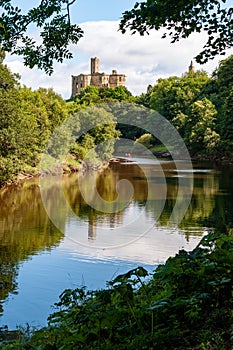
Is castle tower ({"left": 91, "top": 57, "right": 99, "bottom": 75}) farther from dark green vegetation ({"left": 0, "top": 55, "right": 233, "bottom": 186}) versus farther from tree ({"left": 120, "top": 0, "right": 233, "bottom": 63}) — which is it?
tree ({"left": 120, "top": 0, "right": 233, "bottom": 63})

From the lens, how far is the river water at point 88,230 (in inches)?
429

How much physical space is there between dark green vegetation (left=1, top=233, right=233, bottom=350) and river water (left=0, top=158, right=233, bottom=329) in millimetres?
3952

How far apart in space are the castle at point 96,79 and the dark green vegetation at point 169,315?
129 metres

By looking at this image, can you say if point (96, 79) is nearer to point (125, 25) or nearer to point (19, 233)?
point (19, 233)

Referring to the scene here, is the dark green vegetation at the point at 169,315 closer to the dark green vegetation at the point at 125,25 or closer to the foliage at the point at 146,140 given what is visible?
the dark green vegetation at the point at 125,25

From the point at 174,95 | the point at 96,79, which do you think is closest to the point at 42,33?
the point at 174,95

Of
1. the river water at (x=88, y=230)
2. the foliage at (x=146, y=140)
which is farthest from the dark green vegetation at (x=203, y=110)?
the river water at (x=88, y=230)

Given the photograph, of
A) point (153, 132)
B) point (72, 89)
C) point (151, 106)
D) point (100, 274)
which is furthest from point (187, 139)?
point (72, 89)

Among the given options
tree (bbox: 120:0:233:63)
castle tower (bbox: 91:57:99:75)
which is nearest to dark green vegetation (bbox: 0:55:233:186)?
tree (bbox: 120:0:233:63)

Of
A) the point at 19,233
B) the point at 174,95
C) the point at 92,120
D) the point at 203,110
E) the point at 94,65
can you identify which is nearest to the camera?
the point at 19,233

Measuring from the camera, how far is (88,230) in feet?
58.7

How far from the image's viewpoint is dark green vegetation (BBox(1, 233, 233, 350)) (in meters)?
4.14

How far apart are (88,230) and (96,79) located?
12146 cm

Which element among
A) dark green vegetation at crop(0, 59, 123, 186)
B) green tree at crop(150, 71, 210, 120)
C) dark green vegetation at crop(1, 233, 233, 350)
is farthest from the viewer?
green tree at crop(150, 71, 210, 120)
